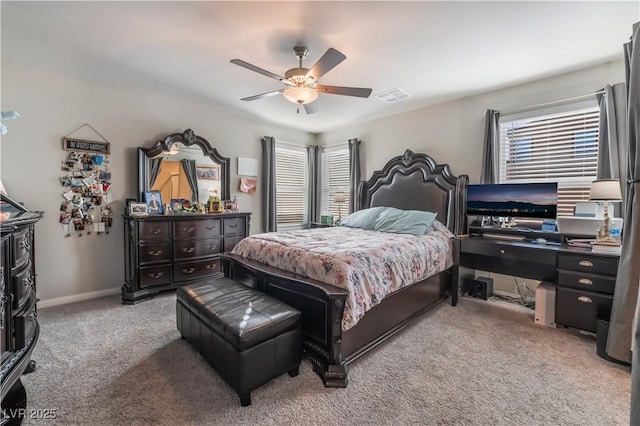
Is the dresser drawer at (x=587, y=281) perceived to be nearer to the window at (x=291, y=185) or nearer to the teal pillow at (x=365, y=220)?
the teal pillow at (x=365, y=220)

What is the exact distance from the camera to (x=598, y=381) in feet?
6.57

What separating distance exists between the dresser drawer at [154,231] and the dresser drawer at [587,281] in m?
4.33

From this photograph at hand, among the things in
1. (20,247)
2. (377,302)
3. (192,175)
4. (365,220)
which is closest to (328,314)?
(377,302)

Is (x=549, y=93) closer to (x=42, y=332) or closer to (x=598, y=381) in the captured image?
(x=598, y=381)

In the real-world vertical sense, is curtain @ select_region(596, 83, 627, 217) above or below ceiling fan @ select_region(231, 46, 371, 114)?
below

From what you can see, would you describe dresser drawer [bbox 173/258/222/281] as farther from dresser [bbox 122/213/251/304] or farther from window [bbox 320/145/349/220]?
window [bbox 320/145/349/220]

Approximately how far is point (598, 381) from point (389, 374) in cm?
144

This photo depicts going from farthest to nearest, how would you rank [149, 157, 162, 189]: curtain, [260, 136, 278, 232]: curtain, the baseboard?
[260, 136, 278, 232]: curtain
[149, 157, 162, 189]: curtain
the baseboard

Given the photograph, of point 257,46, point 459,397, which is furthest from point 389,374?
point 257,46

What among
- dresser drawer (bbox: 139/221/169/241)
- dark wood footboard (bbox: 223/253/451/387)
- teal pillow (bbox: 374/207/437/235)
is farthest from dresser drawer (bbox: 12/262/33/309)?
teal pillow (bbox: 374/207/437/235)

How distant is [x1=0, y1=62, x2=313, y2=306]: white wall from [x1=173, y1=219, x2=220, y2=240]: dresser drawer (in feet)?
2.49

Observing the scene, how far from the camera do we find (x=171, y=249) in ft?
12.2

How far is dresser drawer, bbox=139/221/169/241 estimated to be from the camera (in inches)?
138

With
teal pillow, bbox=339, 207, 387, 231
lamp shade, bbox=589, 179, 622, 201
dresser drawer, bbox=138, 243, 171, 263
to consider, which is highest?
A: lamp shade, bbox=589, 179, 622, 201
